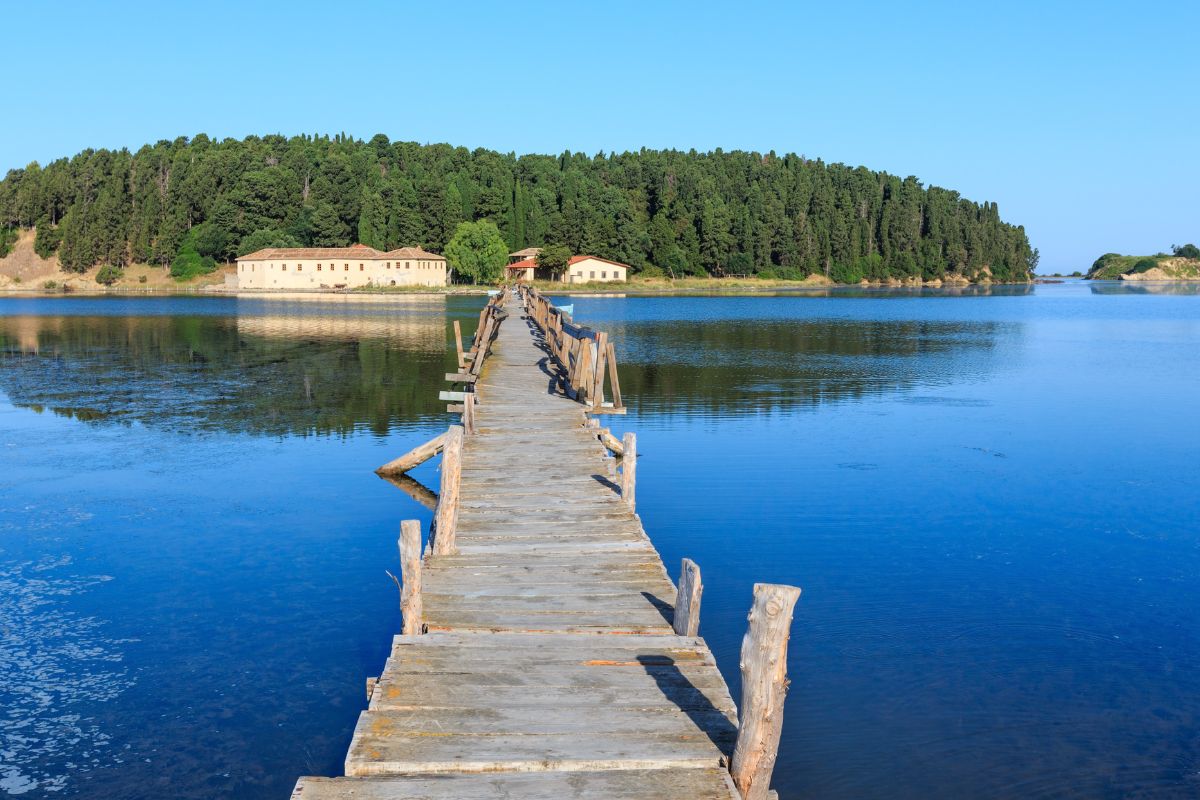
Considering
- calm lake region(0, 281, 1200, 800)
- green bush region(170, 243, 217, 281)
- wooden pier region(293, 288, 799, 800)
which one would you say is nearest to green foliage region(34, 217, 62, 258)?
green bush region(170, 243, 217, 281)

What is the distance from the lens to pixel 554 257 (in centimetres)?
13938

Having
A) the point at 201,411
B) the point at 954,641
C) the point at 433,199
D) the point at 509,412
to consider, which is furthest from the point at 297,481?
the point at 433,199

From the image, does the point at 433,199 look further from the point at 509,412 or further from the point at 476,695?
the point at 476,695

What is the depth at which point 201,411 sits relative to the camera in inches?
1163

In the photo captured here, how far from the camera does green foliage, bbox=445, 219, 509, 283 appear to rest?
135 metres

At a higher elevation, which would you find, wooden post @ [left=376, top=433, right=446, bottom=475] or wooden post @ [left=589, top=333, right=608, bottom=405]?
wooden post @ [left=589, top=333, right=608, bottom=405]

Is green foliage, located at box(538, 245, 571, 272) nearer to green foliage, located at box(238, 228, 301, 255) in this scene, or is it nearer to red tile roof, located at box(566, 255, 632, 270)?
red tile roof, located at box(566, 255, 632, 270)

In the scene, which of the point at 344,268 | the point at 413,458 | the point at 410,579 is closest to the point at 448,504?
the point at 410,579

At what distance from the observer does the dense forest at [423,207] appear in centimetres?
15075

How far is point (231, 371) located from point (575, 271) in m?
104

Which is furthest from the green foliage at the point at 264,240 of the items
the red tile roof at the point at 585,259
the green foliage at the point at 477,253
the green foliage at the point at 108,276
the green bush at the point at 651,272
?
the green bush at the point at 651,272

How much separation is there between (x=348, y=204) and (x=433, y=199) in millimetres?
13483

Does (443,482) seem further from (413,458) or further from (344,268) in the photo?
(344,268)

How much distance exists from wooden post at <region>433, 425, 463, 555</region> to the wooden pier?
2cm
